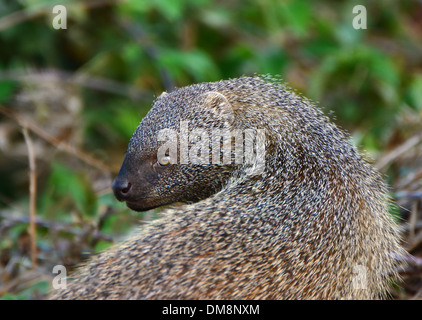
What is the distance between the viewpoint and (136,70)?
19.9 feet

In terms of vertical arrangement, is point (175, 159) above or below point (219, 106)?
below

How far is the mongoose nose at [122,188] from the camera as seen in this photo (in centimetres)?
288

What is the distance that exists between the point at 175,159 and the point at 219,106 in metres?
0.35

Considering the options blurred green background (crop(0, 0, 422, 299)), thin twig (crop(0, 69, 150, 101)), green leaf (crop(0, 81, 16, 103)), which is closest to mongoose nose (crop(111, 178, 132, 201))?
blurred green background (crop(0, 0, 422, 299))

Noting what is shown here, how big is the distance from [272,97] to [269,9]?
3.88 meters

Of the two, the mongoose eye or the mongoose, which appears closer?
the mongoose

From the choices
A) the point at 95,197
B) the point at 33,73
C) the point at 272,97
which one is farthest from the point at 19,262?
the point at 33,73

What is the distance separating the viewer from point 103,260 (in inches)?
102

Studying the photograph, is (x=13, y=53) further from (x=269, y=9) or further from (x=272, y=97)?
(x=272, y=97)

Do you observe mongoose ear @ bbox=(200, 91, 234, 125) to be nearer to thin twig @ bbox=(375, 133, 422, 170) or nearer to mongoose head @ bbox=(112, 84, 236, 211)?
mongoose head @ bbox=(112, 84, 236, 211)

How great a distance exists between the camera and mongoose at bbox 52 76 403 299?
2.35 meters

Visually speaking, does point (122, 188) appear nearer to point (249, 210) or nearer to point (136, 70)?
point (249, 210)

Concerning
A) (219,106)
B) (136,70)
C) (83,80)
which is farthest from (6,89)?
(219,106)

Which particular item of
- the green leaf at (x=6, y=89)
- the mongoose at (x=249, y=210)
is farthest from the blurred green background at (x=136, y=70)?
the mongoose at (x=249, y=210)
